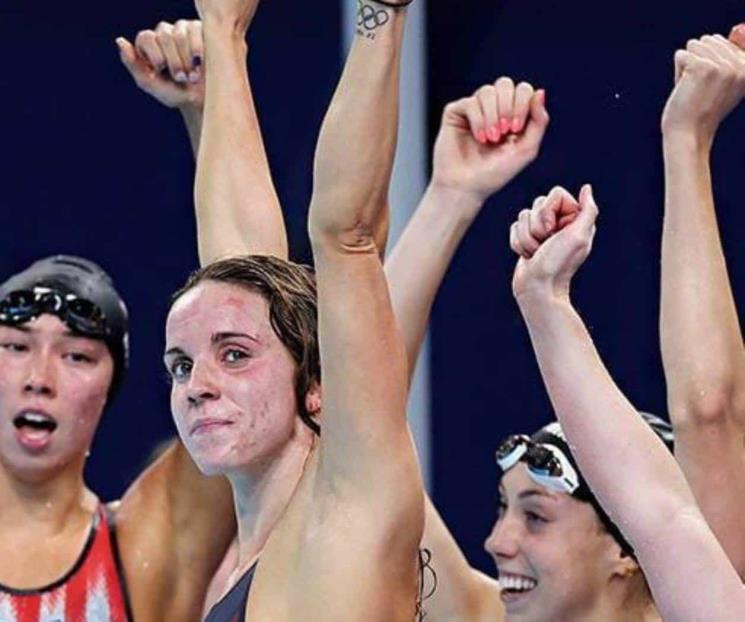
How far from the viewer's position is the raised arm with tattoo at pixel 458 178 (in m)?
2.92

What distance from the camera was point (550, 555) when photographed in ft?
10.5

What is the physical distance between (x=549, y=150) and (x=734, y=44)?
199cm

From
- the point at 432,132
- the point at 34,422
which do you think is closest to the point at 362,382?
the point at 34,422

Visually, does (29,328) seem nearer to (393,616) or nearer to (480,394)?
(393,616)

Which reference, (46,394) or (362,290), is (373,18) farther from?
(46,394)

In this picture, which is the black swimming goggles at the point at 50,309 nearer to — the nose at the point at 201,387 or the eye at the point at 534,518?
the eye at the point at 534,518

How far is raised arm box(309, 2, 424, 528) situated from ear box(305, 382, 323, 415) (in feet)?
0.67

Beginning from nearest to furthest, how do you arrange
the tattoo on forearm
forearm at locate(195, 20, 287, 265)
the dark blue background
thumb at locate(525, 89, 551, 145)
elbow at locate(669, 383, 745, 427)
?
the tattoo on forearm
elbow at locate(669, 383, 745, 427)
thumb at locate(525, 89, 551, 145)
forearm at locate(195, 20, 287, 265)
the dark blue background

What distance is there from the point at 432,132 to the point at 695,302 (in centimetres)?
223

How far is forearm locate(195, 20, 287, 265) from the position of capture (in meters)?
3.02

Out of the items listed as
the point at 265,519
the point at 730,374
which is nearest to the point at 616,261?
the point at 730,374

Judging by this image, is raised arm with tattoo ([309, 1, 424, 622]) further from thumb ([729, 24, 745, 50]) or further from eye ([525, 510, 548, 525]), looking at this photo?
eye ([525, 510, 548, 525])

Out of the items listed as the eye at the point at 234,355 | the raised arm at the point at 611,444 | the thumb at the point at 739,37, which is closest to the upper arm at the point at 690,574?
the raised arm at the point at 611,444

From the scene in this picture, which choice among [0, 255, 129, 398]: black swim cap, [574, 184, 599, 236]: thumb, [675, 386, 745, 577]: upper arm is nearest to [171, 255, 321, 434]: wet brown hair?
[574, 184, 599, 236]: thumb
